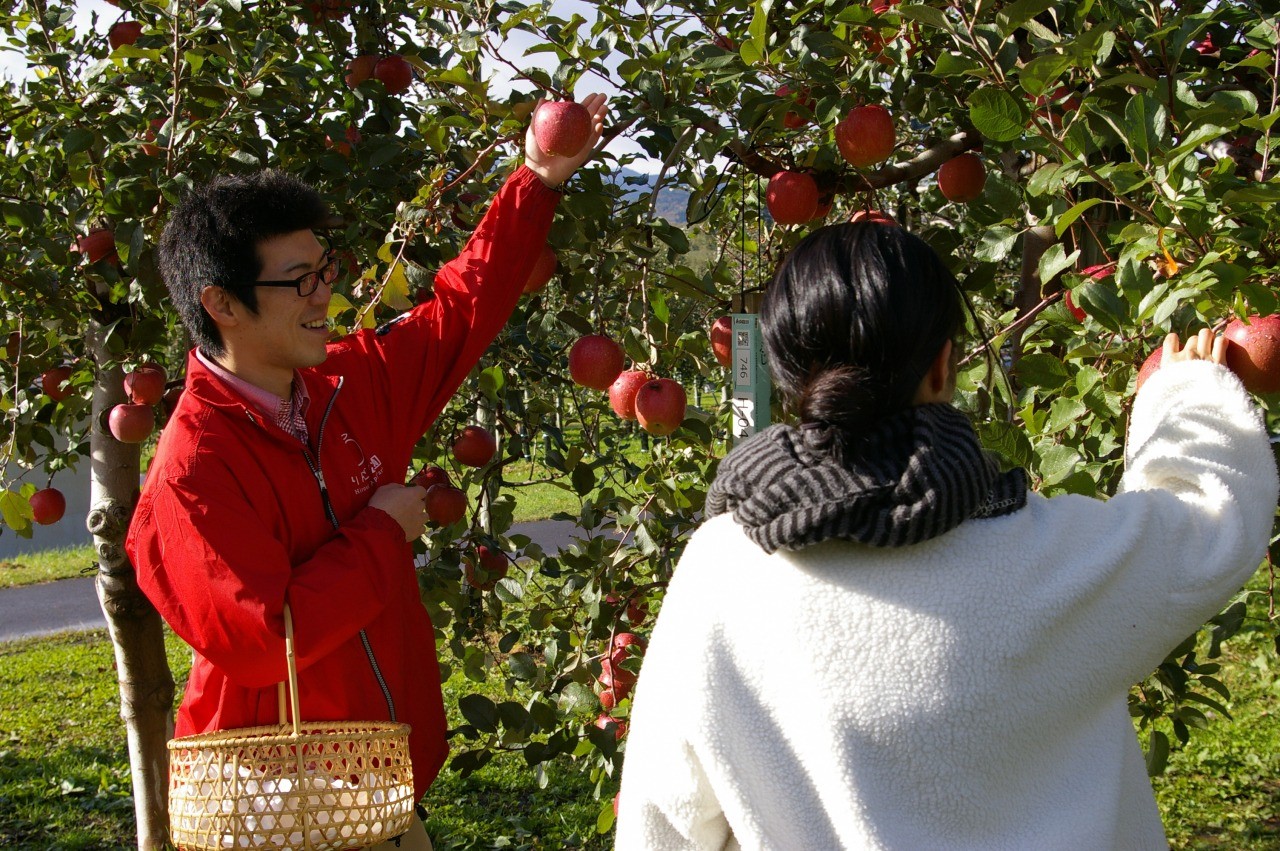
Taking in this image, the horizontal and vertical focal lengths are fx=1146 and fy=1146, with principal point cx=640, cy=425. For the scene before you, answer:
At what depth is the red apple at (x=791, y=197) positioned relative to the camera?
1.96m

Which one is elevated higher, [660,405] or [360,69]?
[360,69]

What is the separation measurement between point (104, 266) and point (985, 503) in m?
2.05

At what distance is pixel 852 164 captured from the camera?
183 centimetres

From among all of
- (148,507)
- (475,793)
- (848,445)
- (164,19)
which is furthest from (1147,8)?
(475,793)

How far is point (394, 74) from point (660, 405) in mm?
1205

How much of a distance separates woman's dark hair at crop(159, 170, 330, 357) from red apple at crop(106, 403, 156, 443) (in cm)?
98

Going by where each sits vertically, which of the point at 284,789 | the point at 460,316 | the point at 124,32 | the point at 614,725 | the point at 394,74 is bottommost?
the point at 614,725

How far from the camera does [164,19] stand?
2.36 metres

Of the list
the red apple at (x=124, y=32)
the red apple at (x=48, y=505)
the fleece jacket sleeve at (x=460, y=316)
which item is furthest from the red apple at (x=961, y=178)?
the red apple at (x=48, y=505)

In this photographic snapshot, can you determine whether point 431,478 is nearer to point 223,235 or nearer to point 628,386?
point 628,386

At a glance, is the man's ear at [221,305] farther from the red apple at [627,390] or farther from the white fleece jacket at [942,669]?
the white fleece jacket at [942,669]

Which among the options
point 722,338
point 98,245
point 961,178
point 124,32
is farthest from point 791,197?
point 124,32

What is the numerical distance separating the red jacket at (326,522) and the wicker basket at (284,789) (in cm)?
7

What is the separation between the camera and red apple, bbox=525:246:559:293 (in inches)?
77.8
